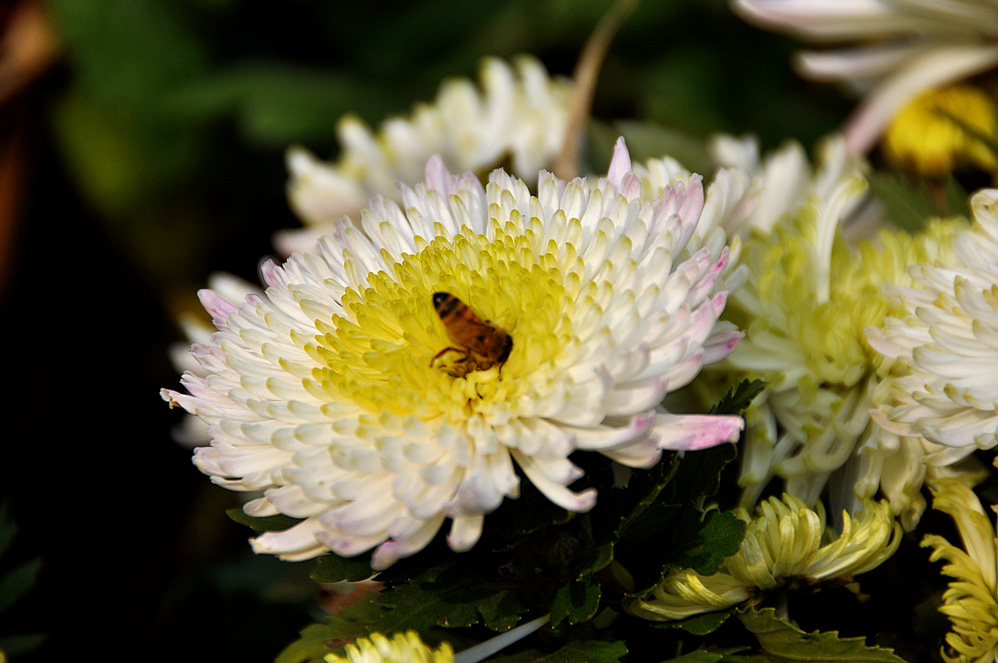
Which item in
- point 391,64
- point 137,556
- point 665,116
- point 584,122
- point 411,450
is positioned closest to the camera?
point 411,450

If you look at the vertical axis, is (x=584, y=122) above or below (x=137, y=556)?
above

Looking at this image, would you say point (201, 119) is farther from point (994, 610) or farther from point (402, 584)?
point (994, 610)

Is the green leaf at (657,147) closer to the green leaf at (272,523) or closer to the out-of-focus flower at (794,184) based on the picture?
the out-of-focus flower at (794,184)

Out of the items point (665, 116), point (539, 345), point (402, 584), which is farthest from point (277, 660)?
point (665, 116)

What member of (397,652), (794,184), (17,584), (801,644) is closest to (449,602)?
(397,652)

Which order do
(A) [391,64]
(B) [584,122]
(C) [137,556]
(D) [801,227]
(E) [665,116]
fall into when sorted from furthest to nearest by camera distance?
(A) [391,64] < (C) [137,556] < (E) [665,116] < (B) [584,122] < (D) [801,227]

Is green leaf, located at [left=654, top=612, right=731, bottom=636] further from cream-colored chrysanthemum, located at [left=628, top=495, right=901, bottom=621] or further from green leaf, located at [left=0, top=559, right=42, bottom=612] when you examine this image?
green leaf, located at [left=0, top=559, right=42, bottom=612]

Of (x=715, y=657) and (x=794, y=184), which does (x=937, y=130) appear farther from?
(x=715, y=657)

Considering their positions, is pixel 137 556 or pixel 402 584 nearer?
pixel 402 584
